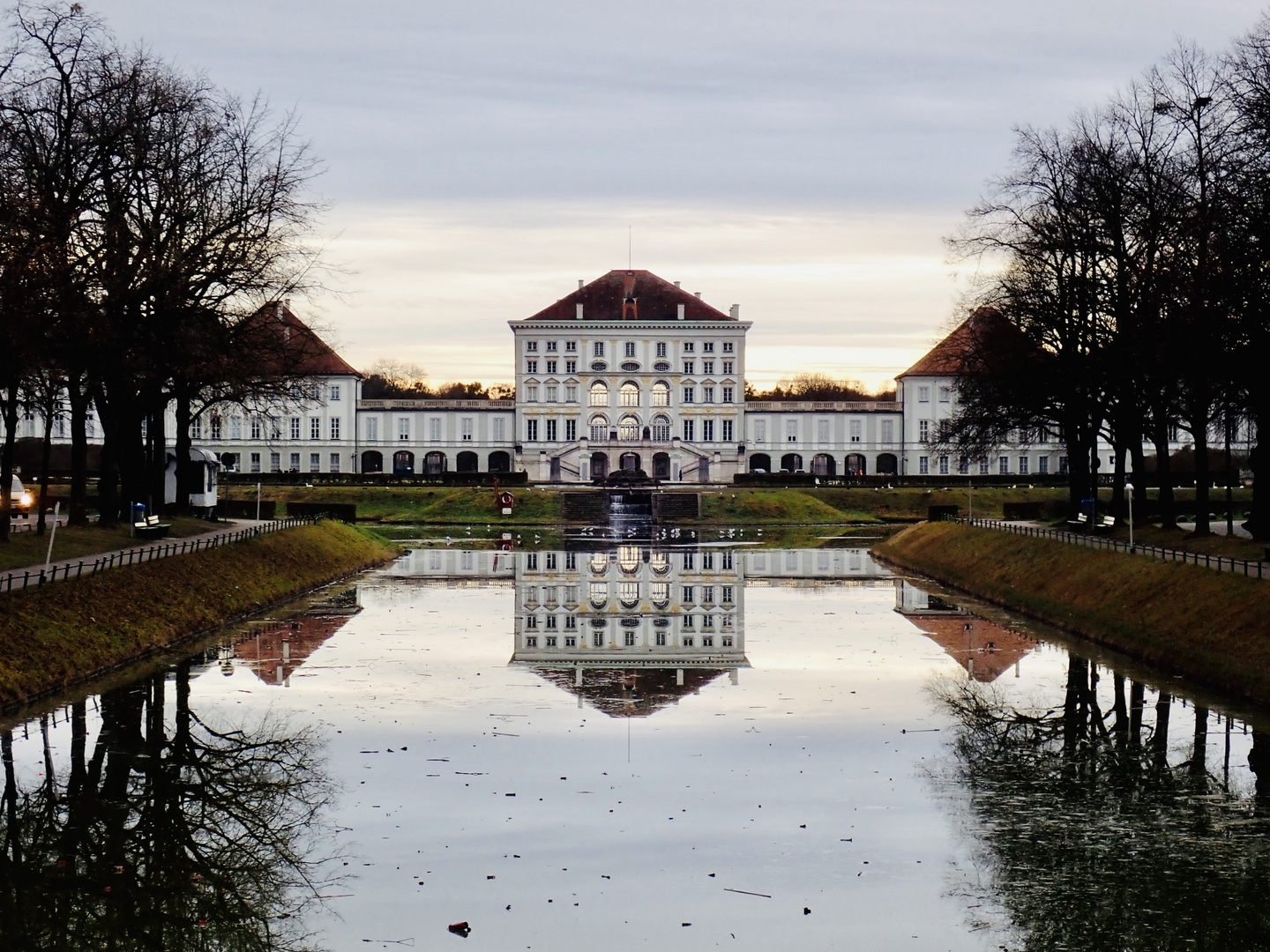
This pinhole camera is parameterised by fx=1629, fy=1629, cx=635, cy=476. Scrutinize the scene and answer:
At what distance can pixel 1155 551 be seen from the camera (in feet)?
104

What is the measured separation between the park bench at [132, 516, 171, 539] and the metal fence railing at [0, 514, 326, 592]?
0.91 metres

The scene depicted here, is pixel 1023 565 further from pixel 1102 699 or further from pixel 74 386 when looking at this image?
pixel 74 386

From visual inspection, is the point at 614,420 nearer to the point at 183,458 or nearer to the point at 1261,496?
the point at 183,458

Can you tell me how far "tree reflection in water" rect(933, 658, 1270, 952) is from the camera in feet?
36.7

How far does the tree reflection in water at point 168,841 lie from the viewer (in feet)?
37.3

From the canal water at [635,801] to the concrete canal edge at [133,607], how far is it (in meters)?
0.74

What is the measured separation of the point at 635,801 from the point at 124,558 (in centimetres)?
1838

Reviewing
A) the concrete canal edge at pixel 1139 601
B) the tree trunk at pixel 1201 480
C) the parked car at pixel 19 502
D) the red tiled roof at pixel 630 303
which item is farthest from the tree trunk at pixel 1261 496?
the red tiled roof at pixel 630 303

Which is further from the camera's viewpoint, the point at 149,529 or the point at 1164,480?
the point at 1164,480

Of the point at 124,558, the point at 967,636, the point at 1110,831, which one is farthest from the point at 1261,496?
the point at 124,558

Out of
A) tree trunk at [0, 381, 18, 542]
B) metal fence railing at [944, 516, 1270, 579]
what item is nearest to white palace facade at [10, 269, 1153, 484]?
metal fence railing at [944, 516, 1270, 579]

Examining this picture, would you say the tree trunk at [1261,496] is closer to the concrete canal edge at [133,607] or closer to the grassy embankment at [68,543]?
the concrete canal edge at [133,607]

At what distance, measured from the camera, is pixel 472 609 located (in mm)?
32375

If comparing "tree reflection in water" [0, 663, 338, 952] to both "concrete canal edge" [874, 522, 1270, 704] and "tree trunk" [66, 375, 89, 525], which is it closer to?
"concrete canal edge" [874, 522, 1270, 704]
